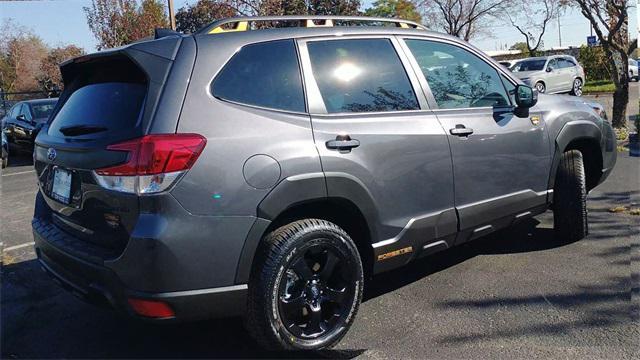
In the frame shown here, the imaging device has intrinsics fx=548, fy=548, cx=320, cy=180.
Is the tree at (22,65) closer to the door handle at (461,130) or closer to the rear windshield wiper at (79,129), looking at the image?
the rear windshield wiper at (79,129)

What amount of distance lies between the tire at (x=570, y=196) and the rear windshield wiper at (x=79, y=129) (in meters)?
3.69

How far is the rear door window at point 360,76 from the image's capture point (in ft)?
11.0

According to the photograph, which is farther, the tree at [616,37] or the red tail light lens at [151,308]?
the tree at [616,37]

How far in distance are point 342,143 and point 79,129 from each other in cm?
151

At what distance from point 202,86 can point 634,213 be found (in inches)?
185

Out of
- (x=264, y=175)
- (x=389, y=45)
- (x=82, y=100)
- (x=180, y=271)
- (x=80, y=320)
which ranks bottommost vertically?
(x=80, y=320)

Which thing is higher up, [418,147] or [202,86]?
[202,86]

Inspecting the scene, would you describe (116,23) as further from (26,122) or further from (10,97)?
(10,97)

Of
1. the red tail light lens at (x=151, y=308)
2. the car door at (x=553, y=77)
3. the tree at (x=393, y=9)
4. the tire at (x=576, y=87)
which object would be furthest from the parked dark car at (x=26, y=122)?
the tree at (x=393, y=9)

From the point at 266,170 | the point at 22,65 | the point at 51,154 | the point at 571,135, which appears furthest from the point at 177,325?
the point at 22,65

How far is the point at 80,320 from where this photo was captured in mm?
3764

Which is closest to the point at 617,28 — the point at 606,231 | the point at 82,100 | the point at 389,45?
the point at 606,231

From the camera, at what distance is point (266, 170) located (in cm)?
286

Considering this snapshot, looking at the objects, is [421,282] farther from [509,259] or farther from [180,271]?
[180,271]
